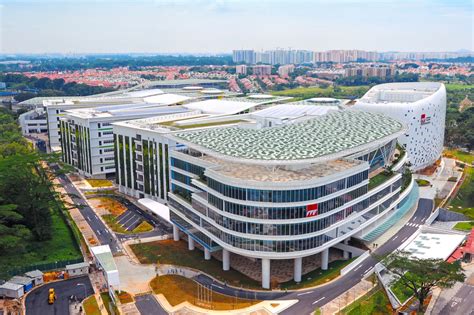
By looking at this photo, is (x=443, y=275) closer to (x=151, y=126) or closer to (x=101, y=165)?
(x=151, y=126)

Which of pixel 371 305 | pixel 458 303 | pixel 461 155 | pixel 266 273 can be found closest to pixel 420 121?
pixel 461 155

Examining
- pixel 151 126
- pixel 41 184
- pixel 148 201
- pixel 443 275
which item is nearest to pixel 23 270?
pixel 41 184

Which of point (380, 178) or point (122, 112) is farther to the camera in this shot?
point (122, 112)

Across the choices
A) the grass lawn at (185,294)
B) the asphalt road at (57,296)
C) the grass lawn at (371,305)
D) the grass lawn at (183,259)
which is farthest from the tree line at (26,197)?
the grass lawn at (371,305)

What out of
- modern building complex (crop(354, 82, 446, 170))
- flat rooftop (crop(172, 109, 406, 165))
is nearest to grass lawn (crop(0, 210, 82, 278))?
flat rooftop (crop(172, 109, 406, 165))

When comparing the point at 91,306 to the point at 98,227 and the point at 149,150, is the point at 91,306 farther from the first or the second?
the point at 149,150

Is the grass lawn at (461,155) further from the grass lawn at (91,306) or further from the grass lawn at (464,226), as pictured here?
the grass lawn at (91,306)
